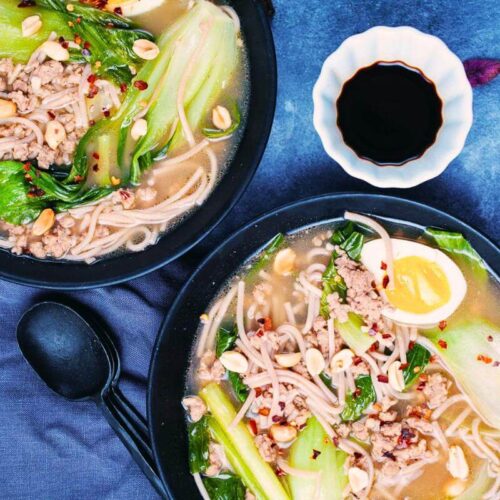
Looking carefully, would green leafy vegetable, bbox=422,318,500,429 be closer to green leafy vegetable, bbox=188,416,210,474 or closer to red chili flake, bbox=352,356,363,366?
red chili flake, bbox=352,356,363,366

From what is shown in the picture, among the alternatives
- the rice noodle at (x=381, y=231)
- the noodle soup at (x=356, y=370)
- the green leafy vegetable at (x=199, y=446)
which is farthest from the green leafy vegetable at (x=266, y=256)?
the green leafy vegetable at (x=199, y=446)

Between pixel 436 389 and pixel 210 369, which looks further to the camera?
pixel 210 369

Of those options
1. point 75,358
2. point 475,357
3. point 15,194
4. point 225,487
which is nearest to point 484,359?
point 475,357

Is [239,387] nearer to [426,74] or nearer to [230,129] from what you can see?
[230,129]

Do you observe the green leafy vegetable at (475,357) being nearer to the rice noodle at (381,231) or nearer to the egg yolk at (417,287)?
the egg yolk at (417,287)

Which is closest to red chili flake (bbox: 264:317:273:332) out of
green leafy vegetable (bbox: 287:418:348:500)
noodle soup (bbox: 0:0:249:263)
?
green leafy vegetable (bbox: 287:418:348:500)
